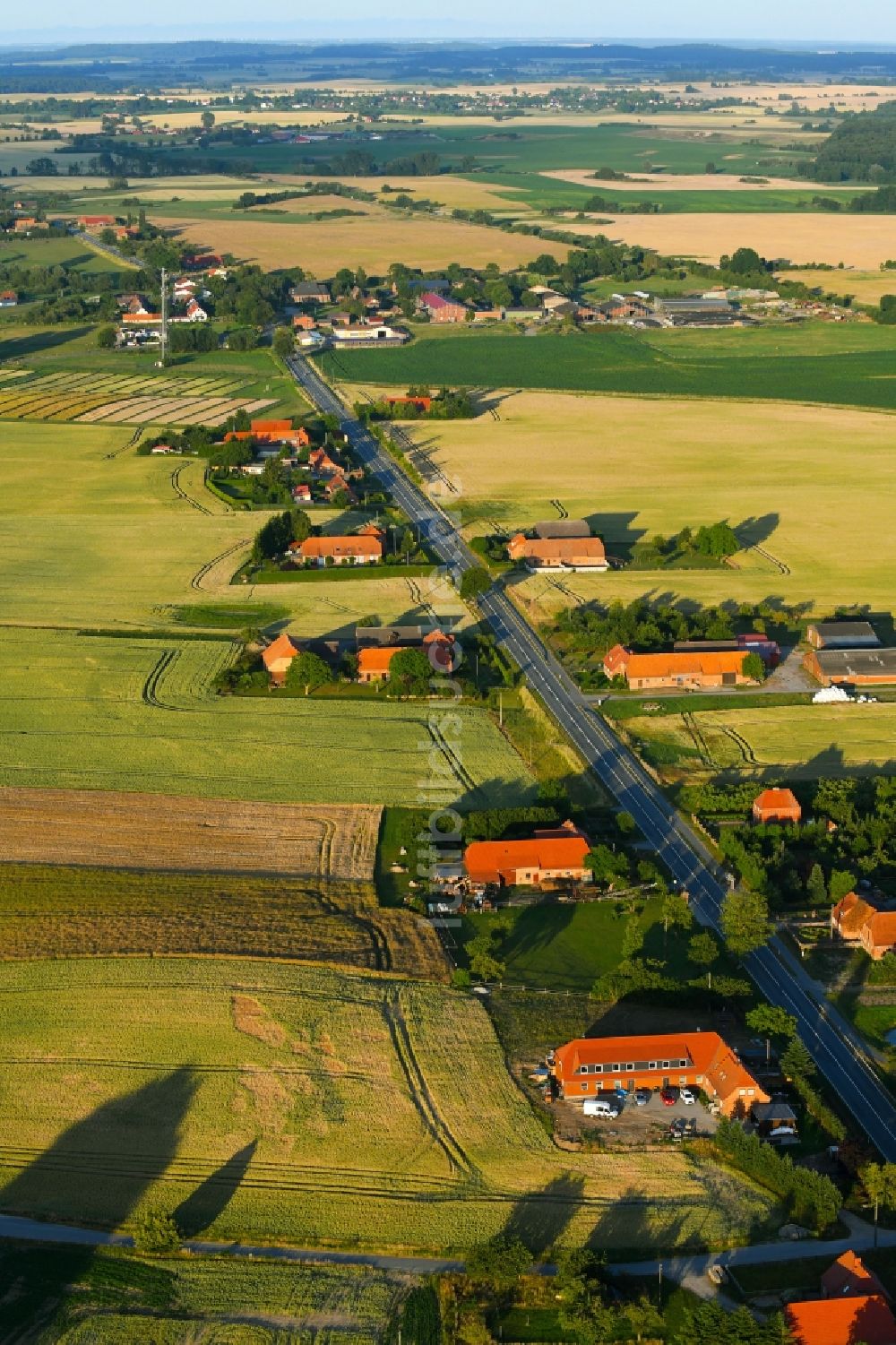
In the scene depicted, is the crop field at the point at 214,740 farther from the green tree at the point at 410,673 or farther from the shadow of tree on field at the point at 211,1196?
the shadow of tree on field at the point at 211,1196

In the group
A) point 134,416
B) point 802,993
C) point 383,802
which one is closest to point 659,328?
point 134,416

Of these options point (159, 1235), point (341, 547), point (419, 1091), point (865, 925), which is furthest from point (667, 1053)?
point (341, 547)

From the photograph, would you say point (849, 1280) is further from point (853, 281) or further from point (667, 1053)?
point (853, 281)

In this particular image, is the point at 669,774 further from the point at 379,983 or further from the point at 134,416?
the point at 134,416

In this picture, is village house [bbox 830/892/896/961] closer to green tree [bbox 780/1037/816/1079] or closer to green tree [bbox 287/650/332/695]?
green tree [bbox 780/1037/816/1079]

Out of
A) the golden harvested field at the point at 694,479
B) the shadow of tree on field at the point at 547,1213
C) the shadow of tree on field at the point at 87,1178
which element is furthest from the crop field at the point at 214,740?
the shadow of tree on field at the point at 547,1213
